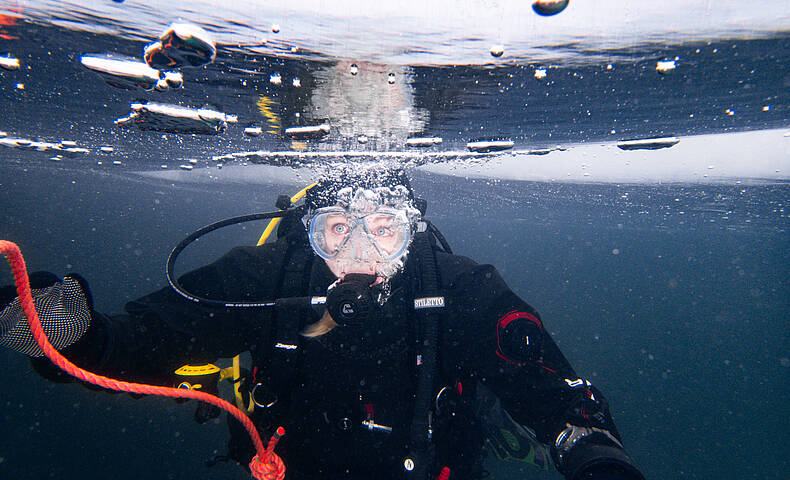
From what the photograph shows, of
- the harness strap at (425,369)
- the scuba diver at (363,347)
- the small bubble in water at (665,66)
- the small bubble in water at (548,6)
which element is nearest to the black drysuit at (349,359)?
the scuba diver at (363,347)

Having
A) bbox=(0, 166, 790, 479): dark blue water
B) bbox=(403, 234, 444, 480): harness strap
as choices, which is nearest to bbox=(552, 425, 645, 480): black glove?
bbox=(403, 234, 444, 480): harness strap

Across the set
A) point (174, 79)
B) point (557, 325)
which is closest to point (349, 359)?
point (174, 79)

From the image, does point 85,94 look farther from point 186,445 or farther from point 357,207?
point 186,445

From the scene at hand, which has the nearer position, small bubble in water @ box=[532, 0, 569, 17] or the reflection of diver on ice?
small bubble in water @ box=[532, 0, 569, 17]

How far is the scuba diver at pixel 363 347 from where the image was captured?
2.68 metres

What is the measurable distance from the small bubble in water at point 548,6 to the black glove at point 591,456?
3408mm

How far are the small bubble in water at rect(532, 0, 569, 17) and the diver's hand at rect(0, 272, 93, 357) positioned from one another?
4093 millimetres

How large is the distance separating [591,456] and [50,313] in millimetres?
3688

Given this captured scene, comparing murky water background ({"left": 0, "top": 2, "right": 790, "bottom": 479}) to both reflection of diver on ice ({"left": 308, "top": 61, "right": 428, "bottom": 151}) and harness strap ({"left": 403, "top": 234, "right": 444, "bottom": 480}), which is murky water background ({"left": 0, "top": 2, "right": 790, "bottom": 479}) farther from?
harness strap ({"left": 403, "top": 234, "right": 444, "bottom": 480})

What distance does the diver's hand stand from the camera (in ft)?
6.29

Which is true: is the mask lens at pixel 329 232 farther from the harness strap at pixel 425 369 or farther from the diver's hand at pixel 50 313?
the diver's hand at pixel 50 313

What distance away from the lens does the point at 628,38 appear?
11.1ft

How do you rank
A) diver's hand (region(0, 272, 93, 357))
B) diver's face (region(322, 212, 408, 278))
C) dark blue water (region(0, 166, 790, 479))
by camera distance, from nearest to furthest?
diver's hand (region(0, 272, 93, 357))
diver's face (region(322, 212, 408, 278))
dark blue water (region(0, 166, 790, 479))

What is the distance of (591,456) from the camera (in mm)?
2275
